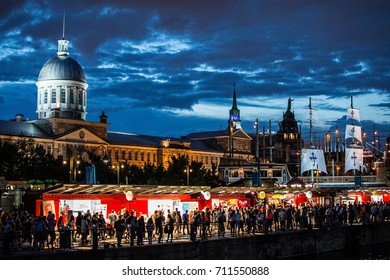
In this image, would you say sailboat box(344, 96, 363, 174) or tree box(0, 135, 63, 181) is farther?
sailboat box(344, 96, 363, 174)

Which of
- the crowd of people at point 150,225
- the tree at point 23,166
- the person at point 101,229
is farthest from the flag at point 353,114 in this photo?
the person at point 101,229

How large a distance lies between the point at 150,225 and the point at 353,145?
7808cm

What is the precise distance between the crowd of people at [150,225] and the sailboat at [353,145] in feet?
166

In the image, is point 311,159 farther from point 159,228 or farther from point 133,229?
point 133,229

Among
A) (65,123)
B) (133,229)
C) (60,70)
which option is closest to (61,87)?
(60,70)

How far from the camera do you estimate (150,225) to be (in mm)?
31578

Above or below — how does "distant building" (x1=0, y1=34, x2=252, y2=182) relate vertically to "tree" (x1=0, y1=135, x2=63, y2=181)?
above

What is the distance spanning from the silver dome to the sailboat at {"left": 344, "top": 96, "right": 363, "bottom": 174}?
5048 cm

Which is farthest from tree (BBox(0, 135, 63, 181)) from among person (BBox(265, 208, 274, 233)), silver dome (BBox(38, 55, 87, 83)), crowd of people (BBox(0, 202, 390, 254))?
silver dome (BBox(38, 55, 87, 83))

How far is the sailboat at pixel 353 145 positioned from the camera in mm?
103000

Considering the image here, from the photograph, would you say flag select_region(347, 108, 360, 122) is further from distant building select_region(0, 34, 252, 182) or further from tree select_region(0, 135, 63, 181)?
tree select_region(0, 135, 63, 181)

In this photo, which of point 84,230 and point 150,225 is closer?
point 84,230

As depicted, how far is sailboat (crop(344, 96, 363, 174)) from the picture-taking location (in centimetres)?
10300

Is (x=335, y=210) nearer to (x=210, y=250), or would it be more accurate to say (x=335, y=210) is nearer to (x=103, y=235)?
(x=210, y=250)
